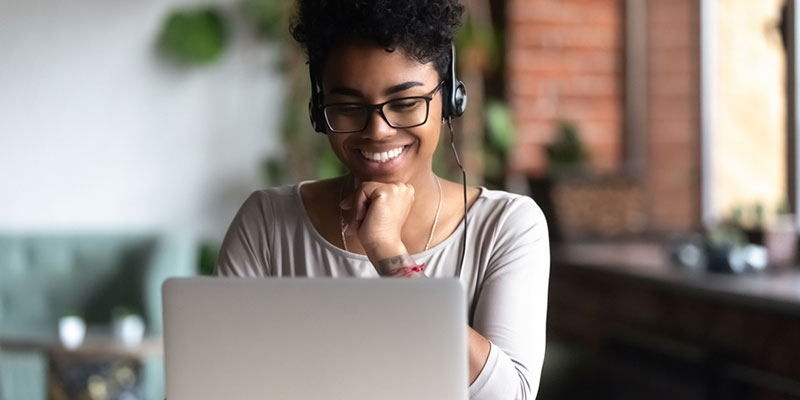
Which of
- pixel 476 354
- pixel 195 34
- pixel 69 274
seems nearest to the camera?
pixel 476 354

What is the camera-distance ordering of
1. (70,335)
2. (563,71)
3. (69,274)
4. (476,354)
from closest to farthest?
(476,354) → (70,335) → (563,71) → (69,274)

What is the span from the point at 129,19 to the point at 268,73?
77cm

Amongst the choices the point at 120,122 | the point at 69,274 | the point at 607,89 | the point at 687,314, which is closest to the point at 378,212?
the point at 687,314

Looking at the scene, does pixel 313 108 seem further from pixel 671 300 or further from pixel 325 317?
pixel 671 300

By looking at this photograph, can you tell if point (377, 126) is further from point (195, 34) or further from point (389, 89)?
point (195, 34)

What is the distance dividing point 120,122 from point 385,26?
3.98 m

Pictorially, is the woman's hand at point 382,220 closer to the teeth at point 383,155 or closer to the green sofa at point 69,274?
the teeth at point 383,155

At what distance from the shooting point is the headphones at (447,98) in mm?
1289

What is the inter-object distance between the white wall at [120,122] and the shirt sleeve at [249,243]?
3.70 metres

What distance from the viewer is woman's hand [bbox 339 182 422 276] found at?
3.82 ft

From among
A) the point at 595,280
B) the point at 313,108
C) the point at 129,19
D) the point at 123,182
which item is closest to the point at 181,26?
the point at 129,19

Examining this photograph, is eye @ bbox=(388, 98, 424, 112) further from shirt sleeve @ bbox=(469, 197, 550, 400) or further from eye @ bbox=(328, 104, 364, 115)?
shirt sleeve @ bbox=(469, 197, 550, 400)

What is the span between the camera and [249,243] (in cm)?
132

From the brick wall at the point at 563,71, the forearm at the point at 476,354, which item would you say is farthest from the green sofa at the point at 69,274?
the forearm at the point at 476,354
